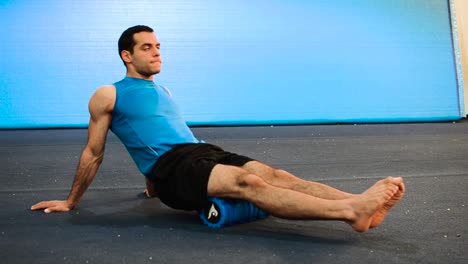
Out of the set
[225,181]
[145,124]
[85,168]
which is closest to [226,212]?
[225,181]

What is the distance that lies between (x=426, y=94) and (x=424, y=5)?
99 centimetres

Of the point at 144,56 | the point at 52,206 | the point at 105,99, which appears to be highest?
the point at 144,56

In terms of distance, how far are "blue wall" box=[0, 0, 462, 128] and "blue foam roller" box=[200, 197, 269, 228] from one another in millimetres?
3869

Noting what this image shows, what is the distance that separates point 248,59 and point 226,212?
4.22m

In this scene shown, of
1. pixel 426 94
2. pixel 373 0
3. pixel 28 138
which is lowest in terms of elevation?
pixel 426 94

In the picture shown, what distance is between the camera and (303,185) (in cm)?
248

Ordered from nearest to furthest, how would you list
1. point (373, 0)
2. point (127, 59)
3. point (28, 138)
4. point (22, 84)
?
point (127, 59) < point (28, 138) < point (22, 84) < point (373, 0)

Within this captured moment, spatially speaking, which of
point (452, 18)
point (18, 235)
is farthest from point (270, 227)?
point (452, 18)

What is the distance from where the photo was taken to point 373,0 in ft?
22.4

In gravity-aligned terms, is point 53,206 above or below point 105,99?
below

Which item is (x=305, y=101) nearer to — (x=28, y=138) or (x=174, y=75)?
(x=174, y=75)

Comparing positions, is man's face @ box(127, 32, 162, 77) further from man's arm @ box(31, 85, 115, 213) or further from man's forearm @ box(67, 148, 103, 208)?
man's forearm @ box(67, 148, 103, 208)

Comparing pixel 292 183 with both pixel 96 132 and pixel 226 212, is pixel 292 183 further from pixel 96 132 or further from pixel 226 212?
pixel 96 132

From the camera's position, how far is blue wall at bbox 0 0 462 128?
20.5ft
